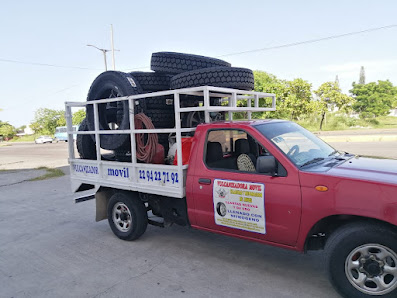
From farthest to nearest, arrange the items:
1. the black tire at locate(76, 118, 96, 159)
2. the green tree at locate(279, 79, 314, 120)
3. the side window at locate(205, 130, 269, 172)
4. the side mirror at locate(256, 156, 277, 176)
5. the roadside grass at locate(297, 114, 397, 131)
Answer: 1. the roadside grass at locate(297, 114, 397, 131)
2. the green tree at locate(279, 79, 314, 120)
3. the black tire at locate(76, 118, 96, 159)
4. the side window at locate(205, 130, 269, 172)
5. the side mirror at locate(256, 156, 277, 176)

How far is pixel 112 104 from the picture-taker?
212 inches

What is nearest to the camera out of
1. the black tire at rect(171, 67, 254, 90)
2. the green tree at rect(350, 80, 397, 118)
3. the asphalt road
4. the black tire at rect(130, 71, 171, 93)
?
the asphalt road

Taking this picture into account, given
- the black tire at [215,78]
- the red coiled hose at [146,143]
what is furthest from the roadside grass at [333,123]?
the red coiled hose at [146,143]

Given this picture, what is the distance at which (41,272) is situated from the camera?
380 centimetres

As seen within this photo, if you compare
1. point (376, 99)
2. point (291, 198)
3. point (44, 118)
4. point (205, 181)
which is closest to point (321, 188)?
point (291, 198)

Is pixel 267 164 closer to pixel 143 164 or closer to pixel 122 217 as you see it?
pixel 143 164

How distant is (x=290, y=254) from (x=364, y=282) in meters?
1.28

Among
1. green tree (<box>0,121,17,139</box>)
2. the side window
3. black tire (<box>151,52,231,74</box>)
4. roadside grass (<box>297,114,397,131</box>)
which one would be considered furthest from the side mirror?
green tree (<box>0,121,17,139</box>)

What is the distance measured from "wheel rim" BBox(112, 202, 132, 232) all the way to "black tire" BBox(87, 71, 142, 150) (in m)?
0.91

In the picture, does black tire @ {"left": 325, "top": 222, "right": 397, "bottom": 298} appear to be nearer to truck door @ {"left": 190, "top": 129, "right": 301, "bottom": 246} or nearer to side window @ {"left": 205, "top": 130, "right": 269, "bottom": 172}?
truck door @ {"left": 190, "top": 129, "right": 301, "bottom": 246}

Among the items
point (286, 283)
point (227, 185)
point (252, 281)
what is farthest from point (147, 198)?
point (286, 283)

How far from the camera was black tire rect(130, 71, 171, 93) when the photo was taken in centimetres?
535

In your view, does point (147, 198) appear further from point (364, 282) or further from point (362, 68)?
point (362, 68)

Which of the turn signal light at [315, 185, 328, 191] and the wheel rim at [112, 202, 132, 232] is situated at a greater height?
the turn signal light at [315, 185, 328, 191]
